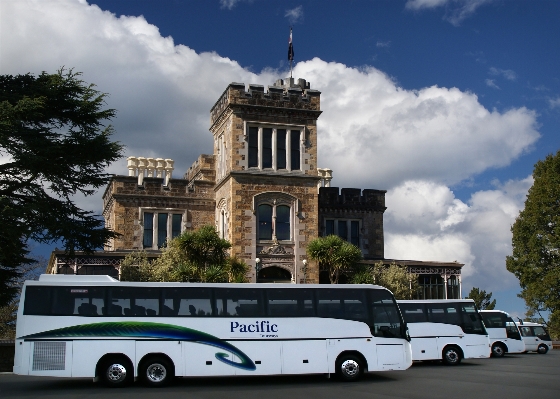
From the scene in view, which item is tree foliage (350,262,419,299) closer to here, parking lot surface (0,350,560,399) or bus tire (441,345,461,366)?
bus tire (441,345,461,366)

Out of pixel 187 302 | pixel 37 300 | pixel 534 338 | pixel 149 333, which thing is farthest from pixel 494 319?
pixel 37 300

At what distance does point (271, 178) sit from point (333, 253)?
5502 mm

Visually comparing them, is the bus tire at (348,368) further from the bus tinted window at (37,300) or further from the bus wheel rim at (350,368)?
the bus tinted window at (37,300)

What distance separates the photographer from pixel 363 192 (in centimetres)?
4378

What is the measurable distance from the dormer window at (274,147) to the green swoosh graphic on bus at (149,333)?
1941 cm

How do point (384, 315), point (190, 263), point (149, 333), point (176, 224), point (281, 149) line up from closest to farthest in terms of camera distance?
1. point (149, 333)
2. point (384, 315)
3. point (190, 263)
4. point (281, 149)
5. point (176, 224)

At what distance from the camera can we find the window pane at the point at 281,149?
124 feet

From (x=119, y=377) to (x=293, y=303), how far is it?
5190 millimetres

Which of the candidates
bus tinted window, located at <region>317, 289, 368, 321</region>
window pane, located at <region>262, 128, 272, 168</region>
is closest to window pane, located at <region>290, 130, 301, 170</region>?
window pane, located at <region>262, 128, 272, 168</region>

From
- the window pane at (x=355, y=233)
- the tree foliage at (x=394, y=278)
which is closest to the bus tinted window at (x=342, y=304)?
the tree foliage at (x=394, y=278)

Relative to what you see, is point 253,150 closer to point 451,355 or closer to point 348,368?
point 451,355

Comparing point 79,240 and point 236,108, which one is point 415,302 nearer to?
point 79,240

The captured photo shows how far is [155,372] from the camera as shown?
60.9 ft

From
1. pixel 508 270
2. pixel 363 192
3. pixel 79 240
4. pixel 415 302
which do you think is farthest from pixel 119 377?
pixel 508 270
